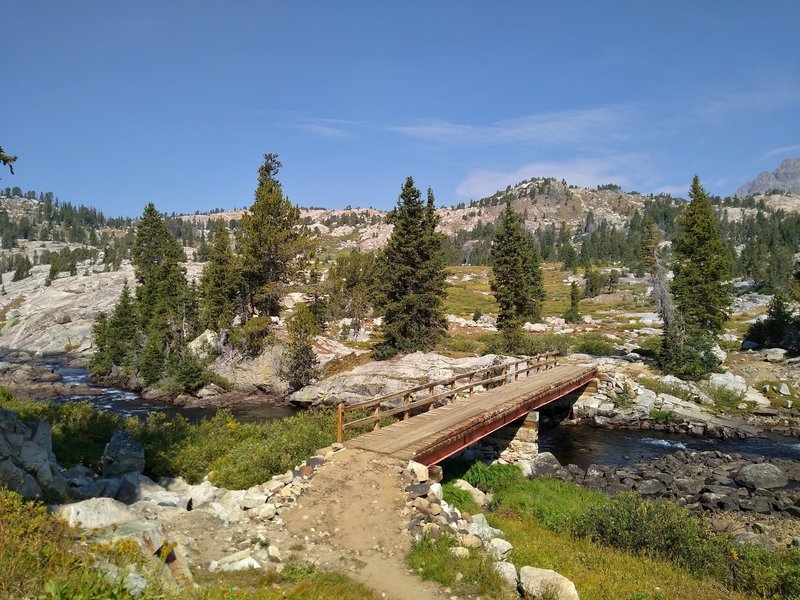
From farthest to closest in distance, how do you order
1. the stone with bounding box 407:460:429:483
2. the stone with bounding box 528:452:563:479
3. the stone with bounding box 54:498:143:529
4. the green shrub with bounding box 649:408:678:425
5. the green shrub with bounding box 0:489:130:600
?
the green shrub with bounding box 649:408:678:425 → the stone with bounding box 528:452:563:479 → the stone with bounding box 407:460:429:483 → the stone with bounding box 54:498:143:529 → the green shrub with bounding box 0:489:130:600

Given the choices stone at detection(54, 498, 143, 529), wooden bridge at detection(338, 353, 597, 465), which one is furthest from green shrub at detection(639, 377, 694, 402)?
stone at detection(54, 498, 143, 529)

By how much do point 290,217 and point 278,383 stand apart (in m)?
15.2

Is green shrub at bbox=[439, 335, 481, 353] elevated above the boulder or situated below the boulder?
below

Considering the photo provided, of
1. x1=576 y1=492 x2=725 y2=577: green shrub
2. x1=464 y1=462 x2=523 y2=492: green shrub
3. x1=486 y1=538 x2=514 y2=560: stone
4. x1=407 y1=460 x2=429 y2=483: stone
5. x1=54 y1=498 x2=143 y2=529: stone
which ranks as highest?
x1=54 y1=498 x2=143 y2=529: stone

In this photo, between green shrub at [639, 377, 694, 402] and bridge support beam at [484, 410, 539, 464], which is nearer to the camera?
bridge support beam at [484, 410, 539, 464]

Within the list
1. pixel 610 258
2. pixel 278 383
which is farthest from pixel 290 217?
pixel 610 258

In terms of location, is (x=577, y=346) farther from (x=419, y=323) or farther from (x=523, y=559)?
(x=523, y=559)

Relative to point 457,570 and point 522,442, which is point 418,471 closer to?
point 457,570

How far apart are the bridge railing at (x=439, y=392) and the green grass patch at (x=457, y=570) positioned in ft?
19.6

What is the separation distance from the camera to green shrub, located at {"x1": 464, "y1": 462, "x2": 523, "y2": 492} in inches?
797

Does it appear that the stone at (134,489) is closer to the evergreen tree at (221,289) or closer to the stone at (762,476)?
the stone at (762,476)

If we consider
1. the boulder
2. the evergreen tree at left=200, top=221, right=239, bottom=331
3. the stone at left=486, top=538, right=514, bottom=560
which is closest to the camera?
the boulder

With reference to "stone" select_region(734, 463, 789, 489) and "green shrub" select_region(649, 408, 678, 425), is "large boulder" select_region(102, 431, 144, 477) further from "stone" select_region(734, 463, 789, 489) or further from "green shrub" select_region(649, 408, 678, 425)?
"green shrub" select_region(649, 408, 678, 425)

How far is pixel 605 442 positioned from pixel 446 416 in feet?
50.5
